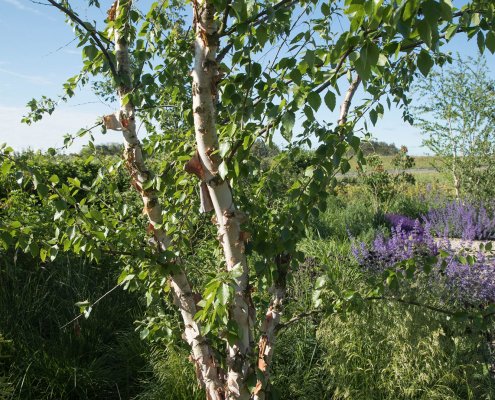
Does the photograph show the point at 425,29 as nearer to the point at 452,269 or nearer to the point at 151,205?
the point at 151,205

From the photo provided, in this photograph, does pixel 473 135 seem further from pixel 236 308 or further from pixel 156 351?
pixel 236 308

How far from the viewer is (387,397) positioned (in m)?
2.83

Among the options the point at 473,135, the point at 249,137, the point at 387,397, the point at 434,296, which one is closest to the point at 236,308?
the point at 249,137

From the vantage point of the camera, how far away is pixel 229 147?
1521 mm

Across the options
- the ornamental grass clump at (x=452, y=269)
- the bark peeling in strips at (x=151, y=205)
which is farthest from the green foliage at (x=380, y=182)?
the bark peeling in strips at (x=151, y=205)

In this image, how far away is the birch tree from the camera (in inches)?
56.8

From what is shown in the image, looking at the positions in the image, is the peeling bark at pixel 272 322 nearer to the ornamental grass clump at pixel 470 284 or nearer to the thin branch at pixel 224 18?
the thin branch at pixel 224 18

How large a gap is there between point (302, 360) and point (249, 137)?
7.41 ft

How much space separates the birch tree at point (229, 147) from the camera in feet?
4.74

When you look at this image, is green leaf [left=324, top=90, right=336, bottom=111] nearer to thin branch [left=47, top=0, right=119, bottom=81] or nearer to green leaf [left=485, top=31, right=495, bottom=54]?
green leaf [left=485, top=31, right=495, bottom=54]

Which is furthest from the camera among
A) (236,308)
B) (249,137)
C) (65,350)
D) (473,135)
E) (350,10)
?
(473,135)

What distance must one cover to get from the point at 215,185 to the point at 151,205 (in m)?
A: 0.51

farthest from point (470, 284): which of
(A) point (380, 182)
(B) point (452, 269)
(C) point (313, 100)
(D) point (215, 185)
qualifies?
(A) point (380, 182)

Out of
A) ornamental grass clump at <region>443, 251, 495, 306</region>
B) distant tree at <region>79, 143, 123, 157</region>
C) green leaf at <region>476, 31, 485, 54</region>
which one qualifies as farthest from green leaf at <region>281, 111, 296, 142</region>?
ornamental grass clump at <region>443, 251, 495, 306</region>
